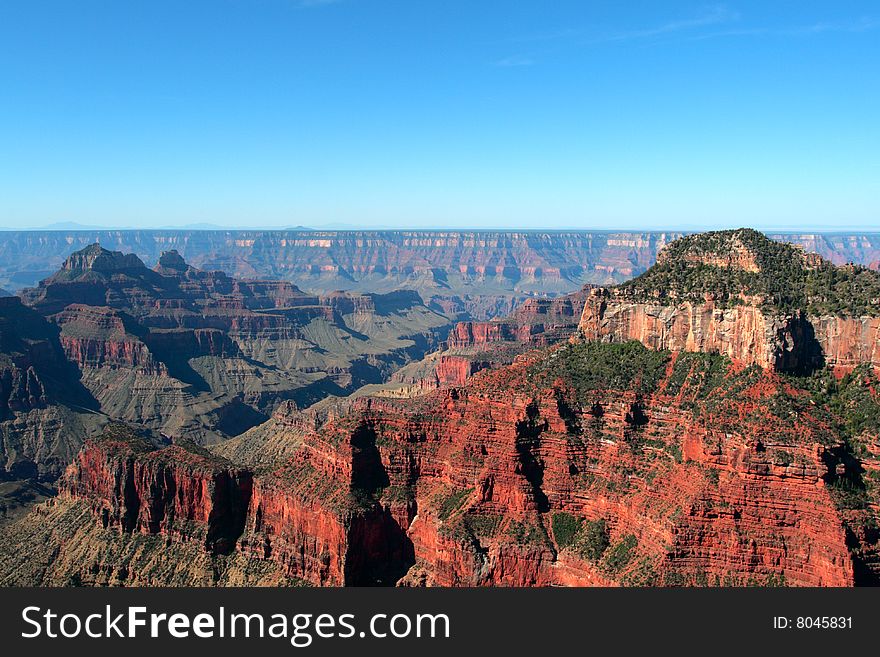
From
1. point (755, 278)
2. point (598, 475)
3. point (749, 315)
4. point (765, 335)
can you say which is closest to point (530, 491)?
point (598, 475)

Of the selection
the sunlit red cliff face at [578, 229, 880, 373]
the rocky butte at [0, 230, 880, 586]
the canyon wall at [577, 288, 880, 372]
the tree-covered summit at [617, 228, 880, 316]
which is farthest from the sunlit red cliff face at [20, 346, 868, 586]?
the tree-covered summit at [617, 228, 880, 316]

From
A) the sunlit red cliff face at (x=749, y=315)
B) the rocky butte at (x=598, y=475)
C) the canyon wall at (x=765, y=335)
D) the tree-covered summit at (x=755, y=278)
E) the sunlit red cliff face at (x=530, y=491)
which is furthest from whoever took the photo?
the tree-covered summit at (x=755, y=278)

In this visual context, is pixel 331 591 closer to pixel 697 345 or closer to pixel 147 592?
pixel 147 592

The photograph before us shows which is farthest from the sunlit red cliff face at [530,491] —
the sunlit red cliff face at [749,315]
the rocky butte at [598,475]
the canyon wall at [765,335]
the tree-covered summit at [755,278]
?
the tree-covered summit at [755,278]

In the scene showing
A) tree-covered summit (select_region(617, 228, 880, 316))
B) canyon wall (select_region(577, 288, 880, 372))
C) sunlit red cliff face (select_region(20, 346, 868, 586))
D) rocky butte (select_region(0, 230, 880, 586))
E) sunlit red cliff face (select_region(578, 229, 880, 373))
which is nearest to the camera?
sunlit red cliff face (select_region(20, 346, 868, 586))

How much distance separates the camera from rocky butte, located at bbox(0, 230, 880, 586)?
2384 inches

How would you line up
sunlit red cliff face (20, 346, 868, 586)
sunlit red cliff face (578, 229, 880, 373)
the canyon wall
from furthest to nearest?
sunlit red cliff face (578, 229, 880, 373) < the canyon wall < sunlit red cliff face (20, 346, 868, 586)

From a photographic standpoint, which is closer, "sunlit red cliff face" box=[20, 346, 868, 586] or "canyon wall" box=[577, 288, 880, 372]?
"sunlit red cliff face" box=[20, 346, 868, 586]

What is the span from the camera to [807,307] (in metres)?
73.7

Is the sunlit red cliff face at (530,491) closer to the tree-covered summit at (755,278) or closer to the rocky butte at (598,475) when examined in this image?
the rocky butte at (598,475)

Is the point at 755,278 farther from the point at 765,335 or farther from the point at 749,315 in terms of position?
the point at 765,335

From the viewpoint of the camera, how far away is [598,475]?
7188cm

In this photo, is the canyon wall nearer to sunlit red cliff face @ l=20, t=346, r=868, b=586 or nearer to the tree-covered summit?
the tree-covered summit

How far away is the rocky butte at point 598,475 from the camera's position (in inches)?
2384
